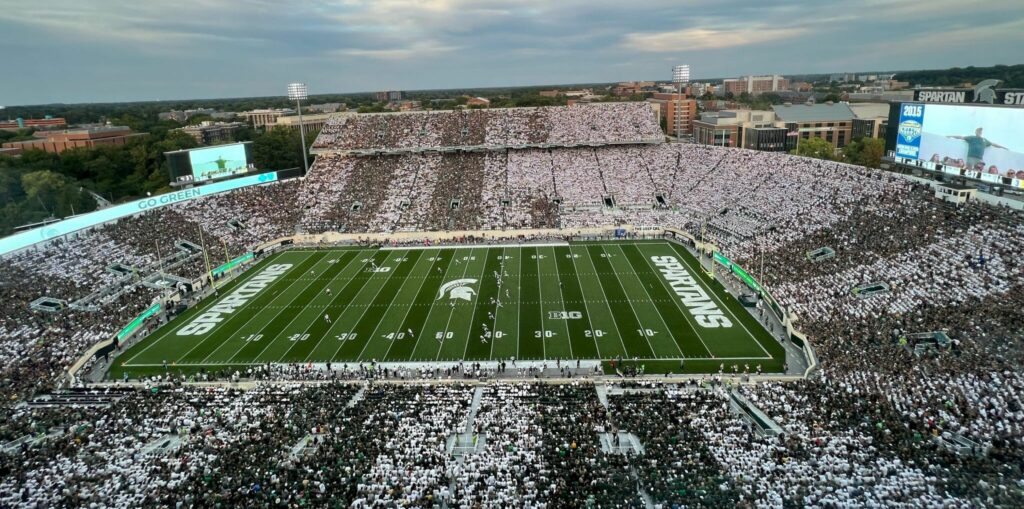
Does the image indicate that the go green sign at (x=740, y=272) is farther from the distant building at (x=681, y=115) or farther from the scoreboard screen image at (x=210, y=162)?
the distant building at (x=681, y=115)

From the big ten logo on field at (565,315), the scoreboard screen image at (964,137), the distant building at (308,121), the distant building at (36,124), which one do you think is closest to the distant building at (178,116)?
the distant building at (36,124)

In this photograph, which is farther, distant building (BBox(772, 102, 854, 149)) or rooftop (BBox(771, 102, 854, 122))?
rooftop (BBox(771, 102, 854, 122))

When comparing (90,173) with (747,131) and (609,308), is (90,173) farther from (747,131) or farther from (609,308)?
(747,131)

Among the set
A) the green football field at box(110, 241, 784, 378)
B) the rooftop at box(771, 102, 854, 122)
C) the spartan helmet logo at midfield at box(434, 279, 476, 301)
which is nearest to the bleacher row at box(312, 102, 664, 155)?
the green football field at box(110, 241, 784, 378)

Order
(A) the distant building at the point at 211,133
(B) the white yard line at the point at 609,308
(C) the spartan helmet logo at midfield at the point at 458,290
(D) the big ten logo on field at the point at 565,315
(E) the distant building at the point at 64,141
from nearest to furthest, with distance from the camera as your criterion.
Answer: (B) the white yard line at the point at 609,308, (D) the big ten logo on field at the point at 565,315, (C) the spartan helmet logo at midfield at the point at 458,290, (E) the distant building at the point at 64,141, (A) the distant building at the point at 211,133

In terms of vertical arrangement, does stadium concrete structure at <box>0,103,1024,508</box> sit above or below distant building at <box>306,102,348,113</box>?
below

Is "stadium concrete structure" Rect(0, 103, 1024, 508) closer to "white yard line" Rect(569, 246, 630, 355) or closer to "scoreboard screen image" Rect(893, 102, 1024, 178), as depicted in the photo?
"white yard line" Rect(569, 246, 630, 355)
